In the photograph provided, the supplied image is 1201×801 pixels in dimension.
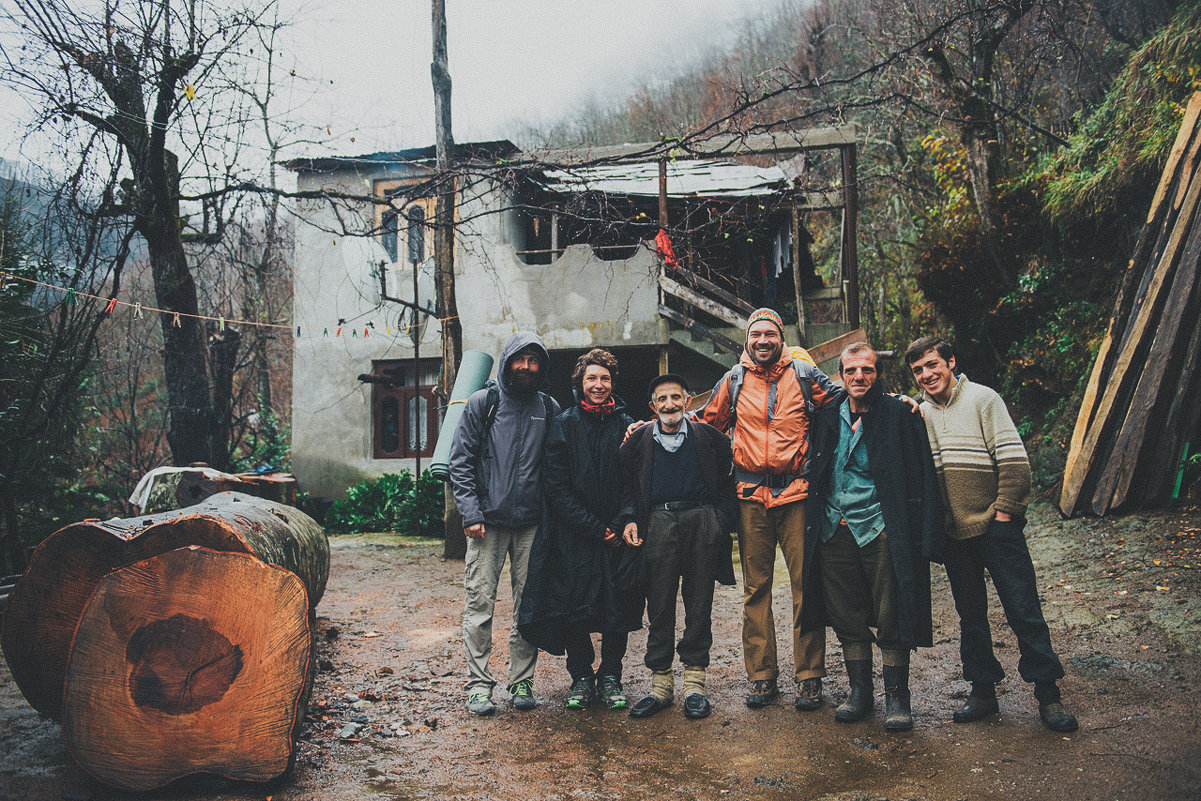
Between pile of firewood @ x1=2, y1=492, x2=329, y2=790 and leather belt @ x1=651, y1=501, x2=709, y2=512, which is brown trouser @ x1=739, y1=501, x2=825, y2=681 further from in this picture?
pile of firewood @ x1=2, y1=492, x2=329, y2=790

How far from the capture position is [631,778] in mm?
3309

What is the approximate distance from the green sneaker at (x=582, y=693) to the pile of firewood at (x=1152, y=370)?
15.8 ft

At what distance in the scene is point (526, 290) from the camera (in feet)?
43.7

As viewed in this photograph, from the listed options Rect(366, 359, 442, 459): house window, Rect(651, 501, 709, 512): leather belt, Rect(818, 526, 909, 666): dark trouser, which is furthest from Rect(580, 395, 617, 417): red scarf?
Rect(366, 359, 442, 459): house window

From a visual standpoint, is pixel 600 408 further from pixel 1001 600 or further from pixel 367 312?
pixel 367 312

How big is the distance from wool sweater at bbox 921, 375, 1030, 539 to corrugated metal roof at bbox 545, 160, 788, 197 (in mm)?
8042

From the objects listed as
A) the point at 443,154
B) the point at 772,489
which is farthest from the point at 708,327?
the point at 772,489

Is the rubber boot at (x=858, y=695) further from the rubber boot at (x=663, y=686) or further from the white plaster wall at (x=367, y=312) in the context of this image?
the white plaster wall at (x=367, y=312)

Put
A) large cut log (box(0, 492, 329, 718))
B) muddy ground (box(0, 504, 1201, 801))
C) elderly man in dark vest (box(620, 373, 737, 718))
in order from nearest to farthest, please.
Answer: muddy ground (box(0, 504, 1201, 801)) < large cut log (box(0, 492, 329, 718)) < elderly man in dark vest (box(620, 373, 737, 718))

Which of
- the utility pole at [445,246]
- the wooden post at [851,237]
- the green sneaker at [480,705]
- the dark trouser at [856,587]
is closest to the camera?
the dark trouser at [856,587]

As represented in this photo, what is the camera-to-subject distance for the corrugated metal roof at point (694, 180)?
12.2 metres

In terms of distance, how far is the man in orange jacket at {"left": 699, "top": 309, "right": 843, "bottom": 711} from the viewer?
13.2ft

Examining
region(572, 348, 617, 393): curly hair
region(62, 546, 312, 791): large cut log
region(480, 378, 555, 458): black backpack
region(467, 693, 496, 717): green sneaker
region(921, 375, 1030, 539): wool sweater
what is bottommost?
region(467, 693, 496, 717): green sneaker

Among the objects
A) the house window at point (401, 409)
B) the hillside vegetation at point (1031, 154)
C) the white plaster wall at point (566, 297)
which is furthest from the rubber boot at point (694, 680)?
the house window at point (401, 409)
